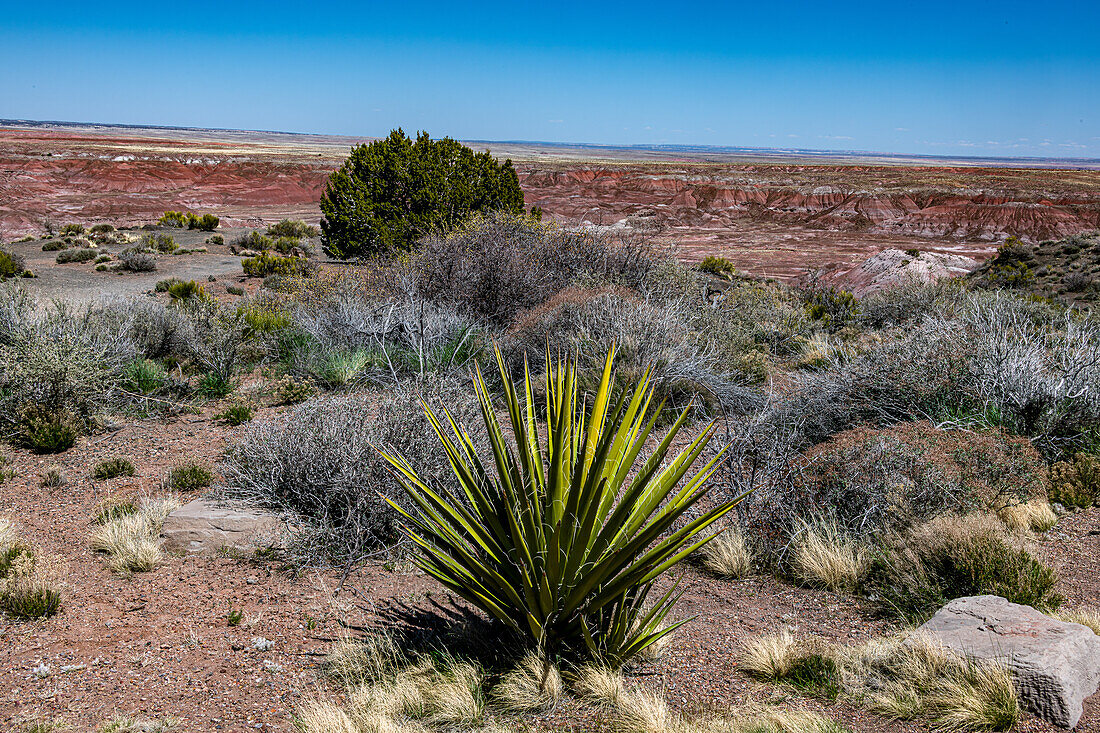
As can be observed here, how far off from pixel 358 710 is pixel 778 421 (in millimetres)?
4604

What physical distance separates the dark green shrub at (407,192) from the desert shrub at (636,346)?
876 cm

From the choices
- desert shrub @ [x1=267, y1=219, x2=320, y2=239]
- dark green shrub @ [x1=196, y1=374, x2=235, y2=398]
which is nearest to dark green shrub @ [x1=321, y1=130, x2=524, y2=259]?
dark green shrub @ [x1=196, y1=374, x2=235, y2=398]

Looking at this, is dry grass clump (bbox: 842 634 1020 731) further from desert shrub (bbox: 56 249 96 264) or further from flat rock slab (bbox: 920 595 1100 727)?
desert shrub (bbox: 56 249 96 264)

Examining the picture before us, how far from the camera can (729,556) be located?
15.4 feet

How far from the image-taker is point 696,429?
7.23 metres

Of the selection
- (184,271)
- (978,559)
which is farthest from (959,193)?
(978,559)

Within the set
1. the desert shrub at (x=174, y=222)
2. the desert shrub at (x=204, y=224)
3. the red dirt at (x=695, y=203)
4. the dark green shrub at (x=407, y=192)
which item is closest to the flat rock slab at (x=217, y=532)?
the dark green shrub at (x=407, y=192)

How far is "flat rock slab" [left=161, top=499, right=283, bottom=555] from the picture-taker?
4832 mm

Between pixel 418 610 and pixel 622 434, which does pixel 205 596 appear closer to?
pixel 418 610

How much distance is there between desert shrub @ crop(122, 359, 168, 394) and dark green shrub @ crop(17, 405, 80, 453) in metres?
0.98

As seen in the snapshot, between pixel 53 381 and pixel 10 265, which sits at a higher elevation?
pixel 10 265

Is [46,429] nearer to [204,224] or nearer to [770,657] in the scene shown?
[770,657]

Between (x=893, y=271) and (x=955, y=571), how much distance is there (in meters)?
16.0

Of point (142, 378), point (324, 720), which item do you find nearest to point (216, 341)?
point (142, 378)
